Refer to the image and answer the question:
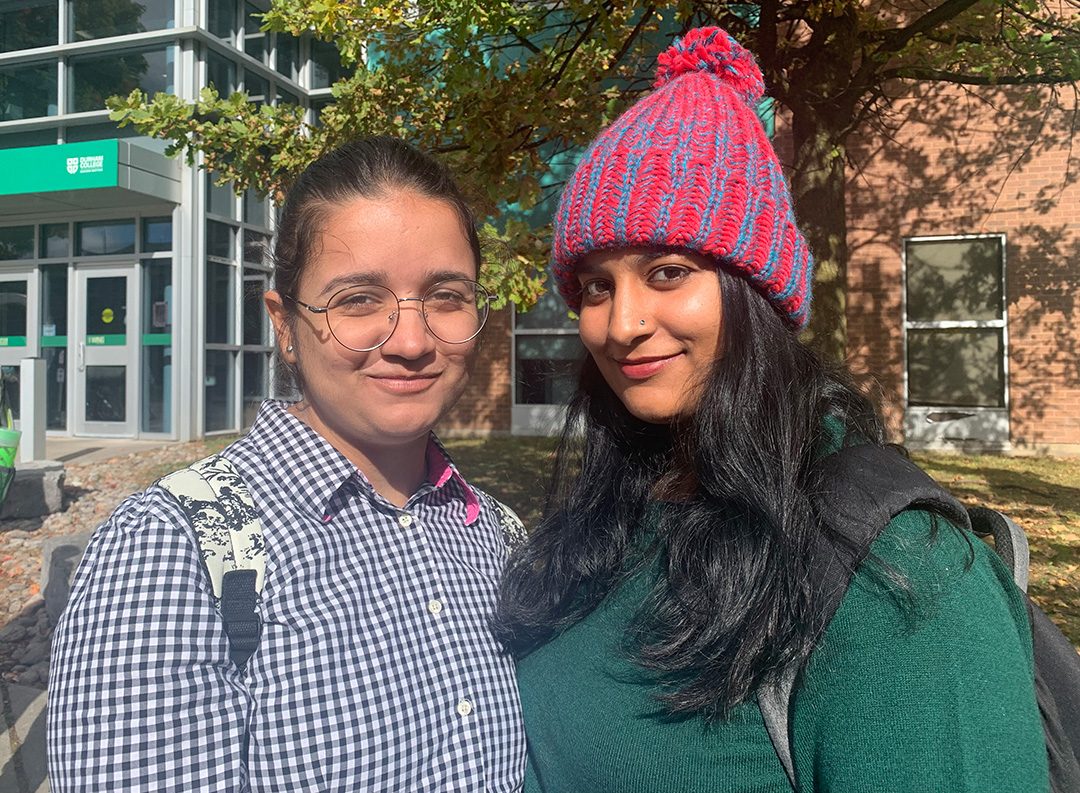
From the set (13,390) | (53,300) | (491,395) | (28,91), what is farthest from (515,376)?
(28,91)

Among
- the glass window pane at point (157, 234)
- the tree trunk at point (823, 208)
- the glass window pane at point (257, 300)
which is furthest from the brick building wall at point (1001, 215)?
the glass window pane at point (157, 234)

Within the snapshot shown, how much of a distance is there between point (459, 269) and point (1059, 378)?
1028 centimetres

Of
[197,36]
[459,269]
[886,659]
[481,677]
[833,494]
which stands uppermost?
[197,36]

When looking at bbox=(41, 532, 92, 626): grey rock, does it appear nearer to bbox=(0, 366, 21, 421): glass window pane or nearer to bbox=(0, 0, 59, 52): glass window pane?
bbox=(0, 366, 21, 421): glass window pane

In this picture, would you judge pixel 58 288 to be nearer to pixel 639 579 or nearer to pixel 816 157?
pixel 816 157

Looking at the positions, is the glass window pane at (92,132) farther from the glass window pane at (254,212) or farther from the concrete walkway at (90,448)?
the concrete walkway at (90,448)

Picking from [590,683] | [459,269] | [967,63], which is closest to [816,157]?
[967,63]

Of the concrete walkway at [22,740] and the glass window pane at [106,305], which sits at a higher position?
the glass window pane at [106,305]

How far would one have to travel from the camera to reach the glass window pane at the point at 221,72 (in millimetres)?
10922

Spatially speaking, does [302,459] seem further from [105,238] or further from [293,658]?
[105,238]

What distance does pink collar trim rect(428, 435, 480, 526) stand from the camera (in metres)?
1.91

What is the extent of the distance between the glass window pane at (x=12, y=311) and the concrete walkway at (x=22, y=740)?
30.8 feet

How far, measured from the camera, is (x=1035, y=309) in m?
9.77

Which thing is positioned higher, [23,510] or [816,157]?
[816,157]
